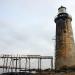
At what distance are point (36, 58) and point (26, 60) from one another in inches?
91.7

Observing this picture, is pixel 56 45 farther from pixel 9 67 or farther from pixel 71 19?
pixel 9 67

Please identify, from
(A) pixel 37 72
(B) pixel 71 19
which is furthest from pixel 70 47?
(A) pixel 37 72

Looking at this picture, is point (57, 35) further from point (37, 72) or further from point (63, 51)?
point (37, 72)

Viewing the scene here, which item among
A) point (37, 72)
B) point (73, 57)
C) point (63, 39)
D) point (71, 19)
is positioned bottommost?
point (37, 72)

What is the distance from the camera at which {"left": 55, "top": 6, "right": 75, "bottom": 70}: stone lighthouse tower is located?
48562 millimetres

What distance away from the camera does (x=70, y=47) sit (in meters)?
49.7

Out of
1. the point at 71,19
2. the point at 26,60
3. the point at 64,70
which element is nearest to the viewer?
the point at 64,70

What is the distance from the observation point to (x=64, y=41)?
49312 millimetres

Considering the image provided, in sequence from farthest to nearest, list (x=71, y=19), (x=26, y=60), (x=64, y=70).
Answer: (x=71, y=19) → (x=26, y=60) → (x=64, y=70)

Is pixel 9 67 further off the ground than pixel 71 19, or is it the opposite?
pixel 71 19

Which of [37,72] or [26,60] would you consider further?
[26,60]

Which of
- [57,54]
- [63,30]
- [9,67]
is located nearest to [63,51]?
[57,54]

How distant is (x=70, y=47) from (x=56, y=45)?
10.9 ft

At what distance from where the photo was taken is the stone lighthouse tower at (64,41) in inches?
1912
